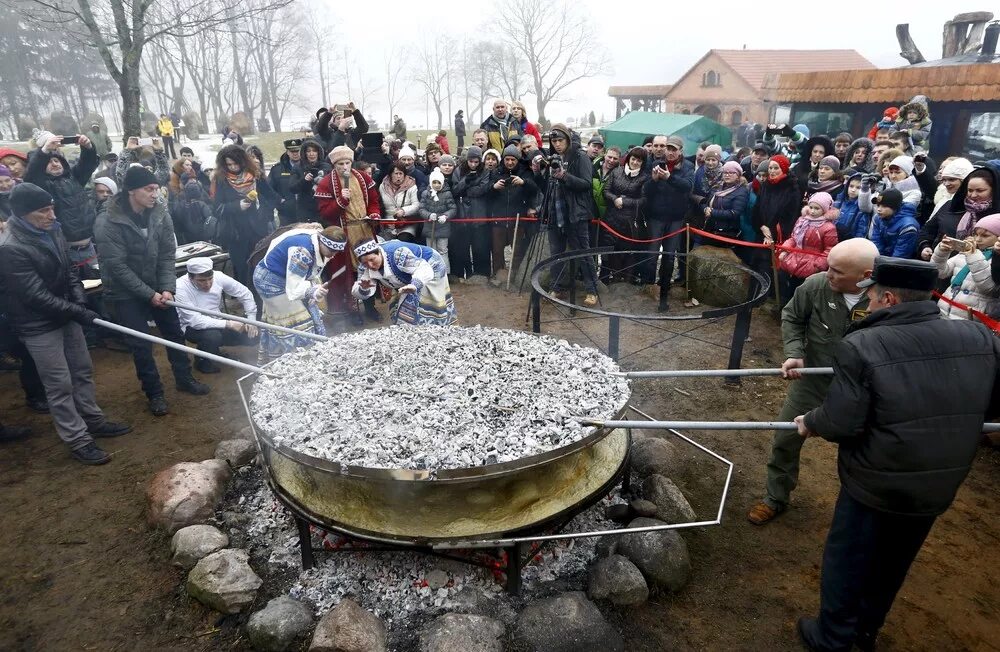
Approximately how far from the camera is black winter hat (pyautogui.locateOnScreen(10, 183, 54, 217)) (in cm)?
477

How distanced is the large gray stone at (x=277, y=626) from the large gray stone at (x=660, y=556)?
7.14 ft

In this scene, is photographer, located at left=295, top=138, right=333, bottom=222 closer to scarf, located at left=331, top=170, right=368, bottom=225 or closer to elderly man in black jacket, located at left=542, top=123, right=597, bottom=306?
scarf, located at left=331, top=170, right=368, bottom=225

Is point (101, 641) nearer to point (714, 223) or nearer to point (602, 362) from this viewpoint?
point (602, 362)

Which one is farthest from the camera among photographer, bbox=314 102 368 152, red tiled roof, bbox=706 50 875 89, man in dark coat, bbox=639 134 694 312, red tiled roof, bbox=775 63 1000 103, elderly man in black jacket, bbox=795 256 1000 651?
red tiled roof, bbox=706 50 875 89

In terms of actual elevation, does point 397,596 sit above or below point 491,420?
below

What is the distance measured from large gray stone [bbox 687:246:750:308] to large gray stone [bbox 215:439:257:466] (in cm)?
649

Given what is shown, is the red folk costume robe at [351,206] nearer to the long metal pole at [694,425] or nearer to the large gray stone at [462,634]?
the long metal pole at [694,425]

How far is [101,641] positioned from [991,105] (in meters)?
18.6

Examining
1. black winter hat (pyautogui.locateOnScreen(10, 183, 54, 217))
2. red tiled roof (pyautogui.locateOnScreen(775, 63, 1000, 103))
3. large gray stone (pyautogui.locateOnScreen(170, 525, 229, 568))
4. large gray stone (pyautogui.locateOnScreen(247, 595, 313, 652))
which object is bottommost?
large gray stone (pyautogui.locateOnScreen(247, 595, 313, 652))

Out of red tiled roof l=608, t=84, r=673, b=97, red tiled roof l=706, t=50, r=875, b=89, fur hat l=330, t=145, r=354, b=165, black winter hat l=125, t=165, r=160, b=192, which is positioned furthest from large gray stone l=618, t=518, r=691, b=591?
red tiled roof l=608, t=84, r=673, b=97

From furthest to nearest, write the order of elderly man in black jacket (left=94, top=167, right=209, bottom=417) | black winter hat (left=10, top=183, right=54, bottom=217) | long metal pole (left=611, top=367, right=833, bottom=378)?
elderly man in black jacket (left=94, top=167, right=209, bottom=417) → black winter hat (left=10, top=183, right=54, bottom=217) → long metal pole (left=611, top=367, right=833, bottom=378)

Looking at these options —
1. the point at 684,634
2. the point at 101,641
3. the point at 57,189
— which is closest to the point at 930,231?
the point at 684,634

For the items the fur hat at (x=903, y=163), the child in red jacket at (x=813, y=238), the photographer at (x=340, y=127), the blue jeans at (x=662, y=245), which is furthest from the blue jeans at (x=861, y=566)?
the photographer at (x=340, y=127)

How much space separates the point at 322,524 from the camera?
11.6 feet
